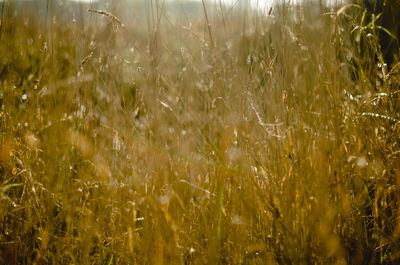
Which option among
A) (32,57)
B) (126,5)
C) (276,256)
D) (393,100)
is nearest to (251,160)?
(276,256)

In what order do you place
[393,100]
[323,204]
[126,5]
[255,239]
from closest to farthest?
[323,204] → [255,239] → [393,100] → [126,5]

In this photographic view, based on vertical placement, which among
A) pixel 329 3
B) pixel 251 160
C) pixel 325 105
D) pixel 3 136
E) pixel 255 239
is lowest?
pixel 255 239

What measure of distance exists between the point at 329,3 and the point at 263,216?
909 mm

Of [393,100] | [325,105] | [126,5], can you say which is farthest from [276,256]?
[126,5]

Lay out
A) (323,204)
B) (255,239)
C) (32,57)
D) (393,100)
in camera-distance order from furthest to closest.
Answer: (32,57)
(393,100)
(255,239)
(323,204)

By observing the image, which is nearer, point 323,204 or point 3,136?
point 323,204

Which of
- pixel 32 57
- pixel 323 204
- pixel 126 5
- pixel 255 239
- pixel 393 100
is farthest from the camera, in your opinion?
pixel 32 57

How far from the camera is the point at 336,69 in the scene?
4.39 ft

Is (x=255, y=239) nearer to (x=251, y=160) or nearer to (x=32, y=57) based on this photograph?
(x=251, y=160)

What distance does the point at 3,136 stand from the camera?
1531 mm

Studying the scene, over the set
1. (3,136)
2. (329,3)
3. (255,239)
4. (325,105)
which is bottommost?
(255,239)

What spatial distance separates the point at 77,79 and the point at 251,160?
75cm

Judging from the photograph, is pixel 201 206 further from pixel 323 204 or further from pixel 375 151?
pixel 375 151

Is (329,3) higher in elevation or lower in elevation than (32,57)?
higher
